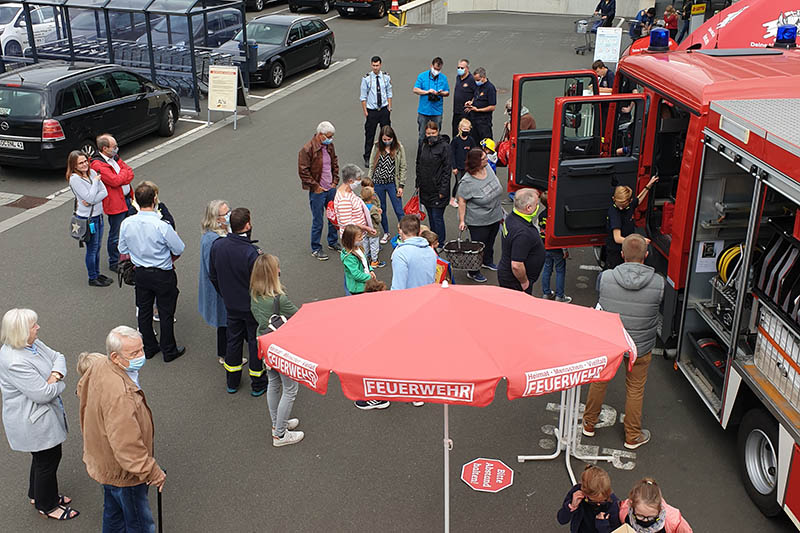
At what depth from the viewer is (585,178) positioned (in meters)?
8.72

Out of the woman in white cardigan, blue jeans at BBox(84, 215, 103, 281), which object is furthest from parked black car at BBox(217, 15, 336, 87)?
the woman in white cardigan

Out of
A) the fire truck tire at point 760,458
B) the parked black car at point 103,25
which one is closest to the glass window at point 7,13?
the parked black car at point 103,25

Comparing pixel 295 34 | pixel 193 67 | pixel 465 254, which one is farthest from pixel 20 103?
pixel 295 34

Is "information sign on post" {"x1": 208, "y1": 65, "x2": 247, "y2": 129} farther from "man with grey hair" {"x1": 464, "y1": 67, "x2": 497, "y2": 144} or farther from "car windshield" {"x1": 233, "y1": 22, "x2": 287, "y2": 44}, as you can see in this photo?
"man with grey hair" {"x1": 464, "y1": 67, "x2": 497, "y2": 144}

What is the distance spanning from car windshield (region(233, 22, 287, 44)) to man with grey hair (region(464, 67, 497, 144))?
8612mm

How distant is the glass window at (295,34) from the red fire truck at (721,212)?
1273 centimetres

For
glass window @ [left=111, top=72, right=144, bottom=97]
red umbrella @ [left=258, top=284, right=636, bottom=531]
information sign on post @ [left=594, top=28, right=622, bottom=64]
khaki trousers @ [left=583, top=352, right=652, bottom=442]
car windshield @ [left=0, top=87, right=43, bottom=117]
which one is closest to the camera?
red umbrella @ [left=258, top=284, right=636, bottom=531]

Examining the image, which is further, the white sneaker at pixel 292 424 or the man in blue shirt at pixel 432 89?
the man in blue shirt at pixel 432 89

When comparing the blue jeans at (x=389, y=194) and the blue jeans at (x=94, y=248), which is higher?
the blue jeans at (x=389, y=194)

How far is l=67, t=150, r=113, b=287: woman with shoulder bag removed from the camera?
9219 mm

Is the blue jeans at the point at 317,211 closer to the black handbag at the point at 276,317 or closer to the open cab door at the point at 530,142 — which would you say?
the open cab door at the point at 530,142

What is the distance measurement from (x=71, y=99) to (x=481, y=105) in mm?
6929

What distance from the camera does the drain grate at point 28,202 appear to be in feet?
41.9

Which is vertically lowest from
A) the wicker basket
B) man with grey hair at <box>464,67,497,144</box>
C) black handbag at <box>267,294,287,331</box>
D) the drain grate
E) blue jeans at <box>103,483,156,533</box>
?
the drain grate
